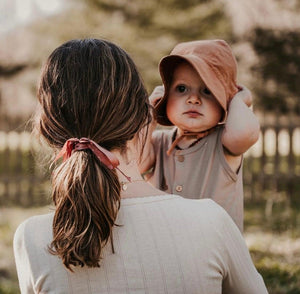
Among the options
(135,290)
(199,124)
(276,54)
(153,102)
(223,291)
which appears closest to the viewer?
(135,290)

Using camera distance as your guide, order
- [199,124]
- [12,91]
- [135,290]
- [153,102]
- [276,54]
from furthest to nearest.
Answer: [12,91]
[276,54]
[153,102]
[199,124]
[135,290]

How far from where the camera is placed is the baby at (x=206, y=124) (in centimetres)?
241

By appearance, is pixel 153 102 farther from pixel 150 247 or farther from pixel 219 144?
pixel 150 247

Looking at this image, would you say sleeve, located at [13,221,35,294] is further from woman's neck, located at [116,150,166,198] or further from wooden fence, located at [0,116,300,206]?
wooden fence, located at [0,116,300,206]

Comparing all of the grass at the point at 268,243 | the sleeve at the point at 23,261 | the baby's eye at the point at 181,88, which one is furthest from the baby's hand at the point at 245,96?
the grass at the point at 268,243

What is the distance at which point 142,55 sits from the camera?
30.0ft

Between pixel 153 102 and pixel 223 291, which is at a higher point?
pixel 153 102

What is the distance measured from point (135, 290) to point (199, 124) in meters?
1.05

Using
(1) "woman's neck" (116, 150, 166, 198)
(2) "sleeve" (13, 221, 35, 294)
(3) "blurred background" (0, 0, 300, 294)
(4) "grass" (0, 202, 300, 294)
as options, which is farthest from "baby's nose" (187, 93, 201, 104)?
(3) "blurred background" (0, 0, 300, 294)

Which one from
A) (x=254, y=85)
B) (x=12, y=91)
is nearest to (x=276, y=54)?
(x=254, y=85)

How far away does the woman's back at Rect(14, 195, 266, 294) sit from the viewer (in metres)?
1.54

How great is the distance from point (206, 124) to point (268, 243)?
304 centimetres

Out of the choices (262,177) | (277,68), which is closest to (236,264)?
(262,177)

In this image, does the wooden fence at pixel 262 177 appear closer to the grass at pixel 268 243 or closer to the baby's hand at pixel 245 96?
the grass at pixel 268 243
